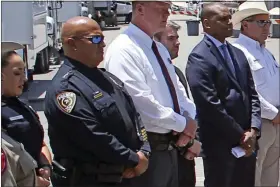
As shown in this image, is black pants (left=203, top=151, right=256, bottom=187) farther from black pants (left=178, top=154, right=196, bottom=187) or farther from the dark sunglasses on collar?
the dark sunglasses on collar

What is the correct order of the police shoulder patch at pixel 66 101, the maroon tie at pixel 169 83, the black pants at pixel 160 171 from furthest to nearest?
the maroon tie at pixel 169 83 → the black pants at pixel 160 171 → the police shoulder patch at pixel 66 101

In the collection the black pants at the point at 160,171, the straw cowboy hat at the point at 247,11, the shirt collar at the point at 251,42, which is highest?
the straw cowboy hat at the point at 247,11

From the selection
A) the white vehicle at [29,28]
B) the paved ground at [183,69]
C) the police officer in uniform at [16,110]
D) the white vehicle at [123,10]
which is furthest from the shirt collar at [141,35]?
the white vehicle at [123,10]

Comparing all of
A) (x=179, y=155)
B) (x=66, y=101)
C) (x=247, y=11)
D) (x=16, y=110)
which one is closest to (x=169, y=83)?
(x=179, y=155)

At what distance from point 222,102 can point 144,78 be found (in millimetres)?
919

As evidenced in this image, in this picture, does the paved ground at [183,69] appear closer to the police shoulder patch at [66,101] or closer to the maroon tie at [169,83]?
the maroon tie at [169,83]

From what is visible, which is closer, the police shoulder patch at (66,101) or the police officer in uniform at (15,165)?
the police officer in uniform at (15,165)

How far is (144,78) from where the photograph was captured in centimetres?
346

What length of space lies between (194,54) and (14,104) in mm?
1800

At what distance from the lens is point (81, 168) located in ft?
9.82

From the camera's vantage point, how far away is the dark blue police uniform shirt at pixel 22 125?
2.72 meters

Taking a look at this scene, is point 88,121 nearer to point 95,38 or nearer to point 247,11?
point 95,38

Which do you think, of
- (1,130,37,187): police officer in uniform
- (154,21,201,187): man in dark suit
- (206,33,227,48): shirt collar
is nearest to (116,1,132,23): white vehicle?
(154,21,201,187): man in dark suit

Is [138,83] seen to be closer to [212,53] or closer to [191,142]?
[191,142]
